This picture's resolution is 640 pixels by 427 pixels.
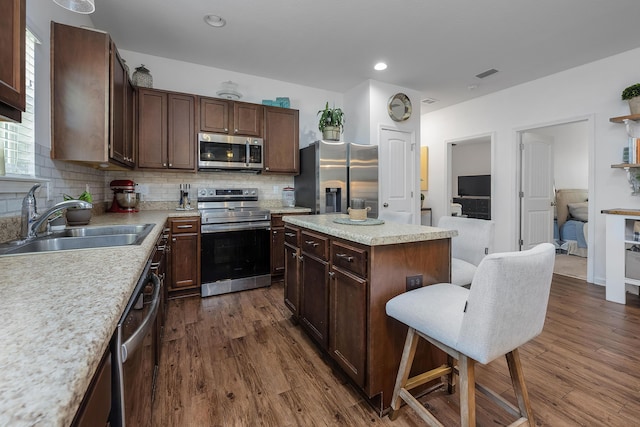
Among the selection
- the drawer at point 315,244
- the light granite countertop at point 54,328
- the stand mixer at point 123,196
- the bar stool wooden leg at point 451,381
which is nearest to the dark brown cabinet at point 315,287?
the drawer at point 315,244

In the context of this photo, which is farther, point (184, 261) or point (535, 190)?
point (535, 190)

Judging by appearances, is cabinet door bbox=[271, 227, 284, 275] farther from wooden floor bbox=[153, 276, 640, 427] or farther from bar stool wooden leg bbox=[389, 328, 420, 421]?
bar stool wooden leg bbox=[389, 328, 420, 421]

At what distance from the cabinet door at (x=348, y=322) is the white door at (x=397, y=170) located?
2524mm

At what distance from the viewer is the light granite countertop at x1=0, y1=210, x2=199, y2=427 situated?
13.6 inches

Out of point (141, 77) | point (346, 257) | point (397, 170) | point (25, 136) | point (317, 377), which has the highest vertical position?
point (141, 77)

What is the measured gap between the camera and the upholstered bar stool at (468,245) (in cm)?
192

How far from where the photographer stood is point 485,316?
40.2 inches

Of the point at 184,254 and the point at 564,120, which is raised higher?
the point at 564,120

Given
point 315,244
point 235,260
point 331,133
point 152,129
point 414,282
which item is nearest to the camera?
point 414,282

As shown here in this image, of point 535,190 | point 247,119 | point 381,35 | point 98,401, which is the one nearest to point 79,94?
point 247,119

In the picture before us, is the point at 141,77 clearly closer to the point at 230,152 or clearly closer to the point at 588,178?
the point at 230,152

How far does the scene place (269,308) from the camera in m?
2.86

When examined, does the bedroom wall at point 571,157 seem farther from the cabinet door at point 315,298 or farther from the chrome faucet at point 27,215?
the chrome faucet at point 27,215

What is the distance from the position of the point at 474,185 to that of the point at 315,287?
6.36 metres
